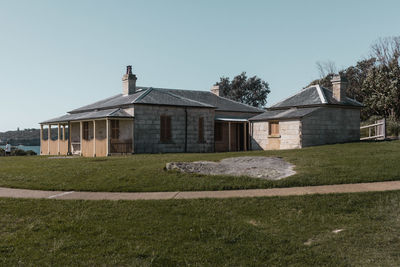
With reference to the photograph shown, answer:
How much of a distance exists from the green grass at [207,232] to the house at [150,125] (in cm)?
1763

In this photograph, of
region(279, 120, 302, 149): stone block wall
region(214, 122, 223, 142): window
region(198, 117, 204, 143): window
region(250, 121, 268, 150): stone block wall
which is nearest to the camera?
region(279, 120, 302, 149): stone block wall

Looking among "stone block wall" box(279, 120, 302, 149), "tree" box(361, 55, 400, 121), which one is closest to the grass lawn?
"stone block wall" box(279, 120, 302, 149)

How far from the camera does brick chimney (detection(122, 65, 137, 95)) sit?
1218 inches

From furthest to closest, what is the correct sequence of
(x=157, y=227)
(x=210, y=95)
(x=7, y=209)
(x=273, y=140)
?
(x=210, y=95) → (x=273, y=140) → (x=7, y=209) → (x=157, y=227)

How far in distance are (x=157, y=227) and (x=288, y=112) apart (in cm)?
→ 2184

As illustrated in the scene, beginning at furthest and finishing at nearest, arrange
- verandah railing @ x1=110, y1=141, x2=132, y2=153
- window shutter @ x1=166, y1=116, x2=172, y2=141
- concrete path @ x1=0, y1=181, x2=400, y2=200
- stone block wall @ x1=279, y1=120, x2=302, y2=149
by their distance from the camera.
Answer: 1. window shutter @ x1=166, y1=116, x2=172, y2=141
2. verandah railing @ x1=110, y1=141, x2=132, y2=153
3. stone block wall @ x1=279, y1=120, x2=302, y2=149
4. concrete path @ x1=0, y1=181, x2=400, y2=200

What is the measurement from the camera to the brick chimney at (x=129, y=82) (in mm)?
30944

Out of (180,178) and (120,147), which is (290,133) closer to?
(120,147)

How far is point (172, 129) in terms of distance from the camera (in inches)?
1137

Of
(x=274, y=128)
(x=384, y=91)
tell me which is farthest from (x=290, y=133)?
(x=384, y=91)

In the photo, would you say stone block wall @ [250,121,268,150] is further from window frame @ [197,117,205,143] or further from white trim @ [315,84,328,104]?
white trim @ [315,84,328,104]

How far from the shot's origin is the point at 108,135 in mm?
26469

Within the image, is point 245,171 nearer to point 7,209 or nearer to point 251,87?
point 7,209

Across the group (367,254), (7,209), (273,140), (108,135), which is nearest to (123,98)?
(108,135)
